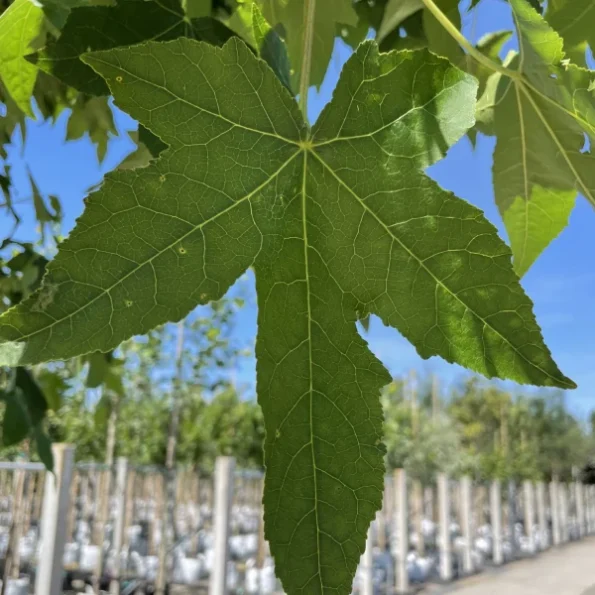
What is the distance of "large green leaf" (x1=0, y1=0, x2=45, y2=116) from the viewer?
42cm

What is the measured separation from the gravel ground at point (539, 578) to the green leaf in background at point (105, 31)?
18.3ft

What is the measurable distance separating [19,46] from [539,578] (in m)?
6.89

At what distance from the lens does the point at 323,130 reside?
0.27m

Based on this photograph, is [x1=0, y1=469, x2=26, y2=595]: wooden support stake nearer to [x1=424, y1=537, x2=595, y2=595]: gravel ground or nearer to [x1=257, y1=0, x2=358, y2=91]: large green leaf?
[x1=257, y1=0, x2=358, y2=91]: large green leaf

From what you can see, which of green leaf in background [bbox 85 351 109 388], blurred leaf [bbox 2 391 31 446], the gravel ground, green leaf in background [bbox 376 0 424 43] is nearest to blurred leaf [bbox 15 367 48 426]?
blurred leaf [bbox 2 391 31 446]

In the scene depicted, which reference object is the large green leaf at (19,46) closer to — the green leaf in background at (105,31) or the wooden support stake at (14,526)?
the green leaf in background at (105,31)

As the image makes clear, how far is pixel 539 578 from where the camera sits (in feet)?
20.4

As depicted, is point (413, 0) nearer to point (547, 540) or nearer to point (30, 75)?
point (30, 75)

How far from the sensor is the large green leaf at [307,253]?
0.24m

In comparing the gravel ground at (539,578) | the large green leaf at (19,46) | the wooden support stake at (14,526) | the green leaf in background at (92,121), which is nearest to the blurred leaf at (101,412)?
the green leaf in background at (92,121)

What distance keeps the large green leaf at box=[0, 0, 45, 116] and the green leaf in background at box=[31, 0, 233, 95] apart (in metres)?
0.09

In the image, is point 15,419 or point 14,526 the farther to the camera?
point 14,526

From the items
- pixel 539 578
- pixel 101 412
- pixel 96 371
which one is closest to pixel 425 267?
pixel 96 371

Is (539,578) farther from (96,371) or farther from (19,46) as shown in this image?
(19,46)
